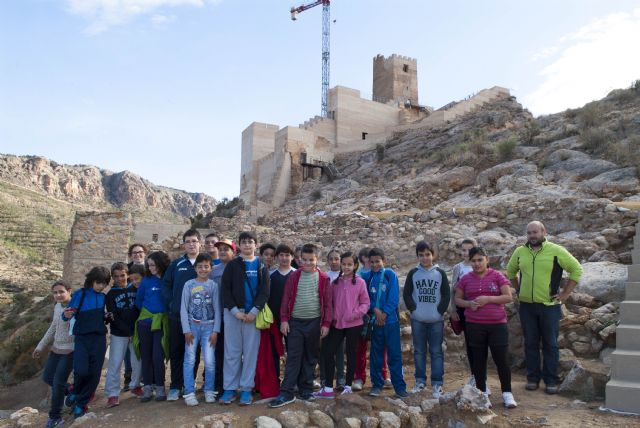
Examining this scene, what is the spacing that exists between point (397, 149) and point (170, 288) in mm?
25685

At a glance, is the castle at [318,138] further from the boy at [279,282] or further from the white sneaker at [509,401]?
the white sneaker at [509,401]

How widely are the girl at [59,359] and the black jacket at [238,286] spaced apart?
1.68m

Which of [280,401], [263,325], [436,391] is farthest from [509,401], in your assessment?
[263,325]

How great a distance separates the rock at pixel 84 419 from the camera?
176 inches

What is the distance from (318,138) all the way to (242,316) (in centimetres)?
2815

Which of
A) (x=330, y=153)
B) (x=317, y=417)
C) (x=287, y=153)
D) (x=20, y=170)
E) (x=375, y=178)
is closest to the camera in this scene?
(x=317, y=417)

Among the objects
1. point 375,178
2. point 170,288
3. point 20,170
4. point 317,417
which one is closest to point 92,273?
point 170,288

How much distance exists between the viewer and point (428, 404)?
4441mm

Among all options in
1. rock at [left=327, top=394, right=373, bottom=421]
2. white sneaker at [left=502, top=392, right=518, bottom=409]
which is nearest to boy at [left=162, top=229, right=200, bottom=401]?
rock at [left=327, top=394, right=373, bottom=421]

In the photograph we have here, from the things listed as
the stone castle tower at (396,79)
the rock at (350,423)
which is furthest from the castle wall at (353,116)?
the rock at (350,423)

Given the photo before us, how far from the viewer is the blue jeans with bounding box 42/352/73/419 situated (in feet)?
15.9

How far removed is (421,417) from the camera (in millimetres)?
4277

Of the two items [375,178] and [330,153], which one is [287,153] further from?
[375,178]

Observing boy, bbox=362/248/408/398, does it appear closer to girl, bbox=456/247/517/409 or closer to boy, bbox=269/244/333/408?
boy, bbox=269/244/333/408
